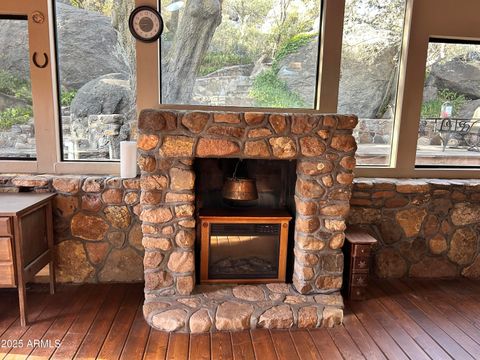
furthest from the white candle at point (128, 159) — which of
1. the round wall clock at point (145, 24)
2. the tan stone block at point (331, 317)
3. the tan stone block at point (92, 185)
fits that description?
the tan stone block at point (331, 317)

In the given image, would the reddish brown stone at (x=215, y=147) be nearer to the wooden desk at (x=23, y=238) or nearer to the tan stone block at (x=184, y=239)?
the tan stone block at (x=184, y=239)

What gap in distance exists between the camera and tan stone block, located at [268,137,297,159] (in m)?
2.61

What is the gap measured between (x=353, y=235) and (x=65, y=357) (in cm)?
235

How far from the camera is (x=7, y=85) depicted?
310 centimetres

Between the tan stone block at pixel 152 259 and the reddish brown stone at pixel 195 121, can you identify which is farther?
the tan stone block at pixel 152 259

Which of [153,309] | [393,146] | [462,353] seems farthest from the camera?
[393,146]

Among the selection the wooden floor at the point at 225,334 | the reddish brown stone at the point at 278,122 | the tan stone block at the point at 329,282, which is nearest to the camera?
the wooden floor at the point at 225,334

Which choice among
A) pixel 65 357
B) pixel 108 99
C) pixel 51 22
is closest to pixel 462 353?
pixel 65 357

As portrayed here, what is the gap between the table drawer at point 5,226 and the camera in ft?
7.63

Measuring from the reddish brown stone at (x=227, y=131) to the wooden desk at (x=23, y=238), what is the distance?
1.41 meters

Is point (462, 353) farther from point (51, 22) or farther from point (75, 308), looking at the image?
point (51, 22)

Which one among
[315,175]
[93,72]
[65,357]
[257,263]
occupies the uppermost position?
[93,72]

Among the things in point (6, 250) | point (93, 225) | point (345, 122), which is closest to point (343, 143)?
point (345, 122)

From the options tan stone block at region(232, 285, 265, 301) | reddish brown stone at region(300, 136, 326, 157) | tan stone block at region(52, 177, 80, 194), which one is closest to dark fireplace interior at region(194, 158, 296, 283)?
tan stone block at region(232, 285, 265, 301)
